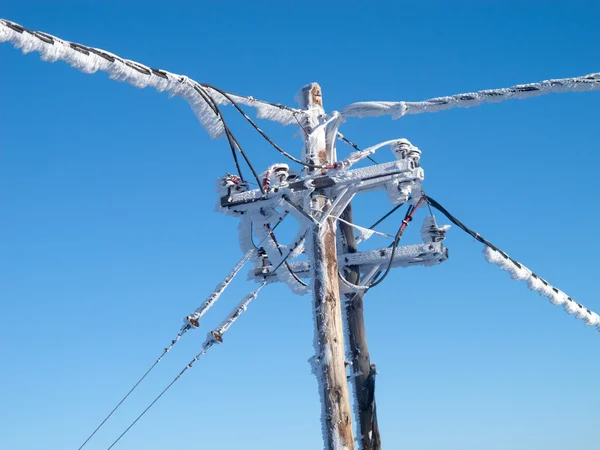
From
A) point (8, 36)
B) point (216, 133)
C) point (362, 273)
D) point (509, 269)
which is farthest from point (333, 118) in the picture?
point (8, 36)

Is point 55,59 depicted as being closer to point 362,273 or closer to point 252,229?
point 252,229

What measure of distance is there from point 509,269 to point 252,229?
4.04 metres

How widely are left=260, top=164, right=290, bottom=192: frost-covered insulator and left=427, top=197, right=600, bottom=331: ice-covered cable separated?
247cm

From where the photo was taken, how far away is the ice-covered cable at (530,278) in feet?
45.7

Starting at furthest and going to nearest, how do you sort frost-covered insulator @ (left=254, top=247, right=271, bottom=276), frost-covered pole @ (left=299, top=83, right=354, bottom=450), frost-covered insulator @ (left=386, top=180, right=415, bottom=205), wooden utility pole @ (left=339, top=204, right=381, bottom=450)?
wooden utility pole @ (left=339, top=204, right=381, bottom=450)
frost-covered insulator @ (left=254, top=247, right=271, bottom=276)
frost-covered insulator @ (left=386, top=180, right=415, bottom=205)
frost-covered pole @ (left=299, top=83, right=354, bottom=450)

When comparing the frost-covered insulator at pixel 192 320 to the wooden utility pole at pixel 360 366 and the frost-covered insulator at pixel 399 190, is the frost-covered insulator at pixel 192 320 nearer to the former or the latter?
the wooden utility pole at pixel 360 366

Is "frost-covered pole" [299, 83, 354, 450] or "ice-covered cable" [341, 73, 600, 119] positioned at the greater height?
"ice-covered cable" [341, 73, 600, 119]

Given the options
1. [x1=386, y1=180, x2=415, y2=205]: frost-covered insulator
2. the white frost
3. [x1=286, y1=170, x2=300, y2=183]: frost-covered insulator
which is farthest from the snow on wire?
the white frost

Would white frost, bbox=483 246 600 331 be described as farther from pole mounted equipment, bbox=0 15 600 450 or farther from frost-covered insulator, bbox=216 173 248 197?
frost-covered insulator, bbox=216 173 248 197

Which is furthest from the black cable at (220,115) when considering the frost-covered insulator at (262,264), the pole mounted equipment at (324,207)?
the frost-covered insulator at (262,264)

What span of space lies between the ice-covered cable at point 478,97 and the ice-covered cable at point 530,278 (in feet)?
5.19

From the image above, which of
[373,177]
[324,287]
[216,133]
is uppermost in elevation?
[216,133]

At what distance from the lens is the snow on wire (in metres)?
10.4

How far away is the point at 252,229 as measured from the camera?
13.5m
